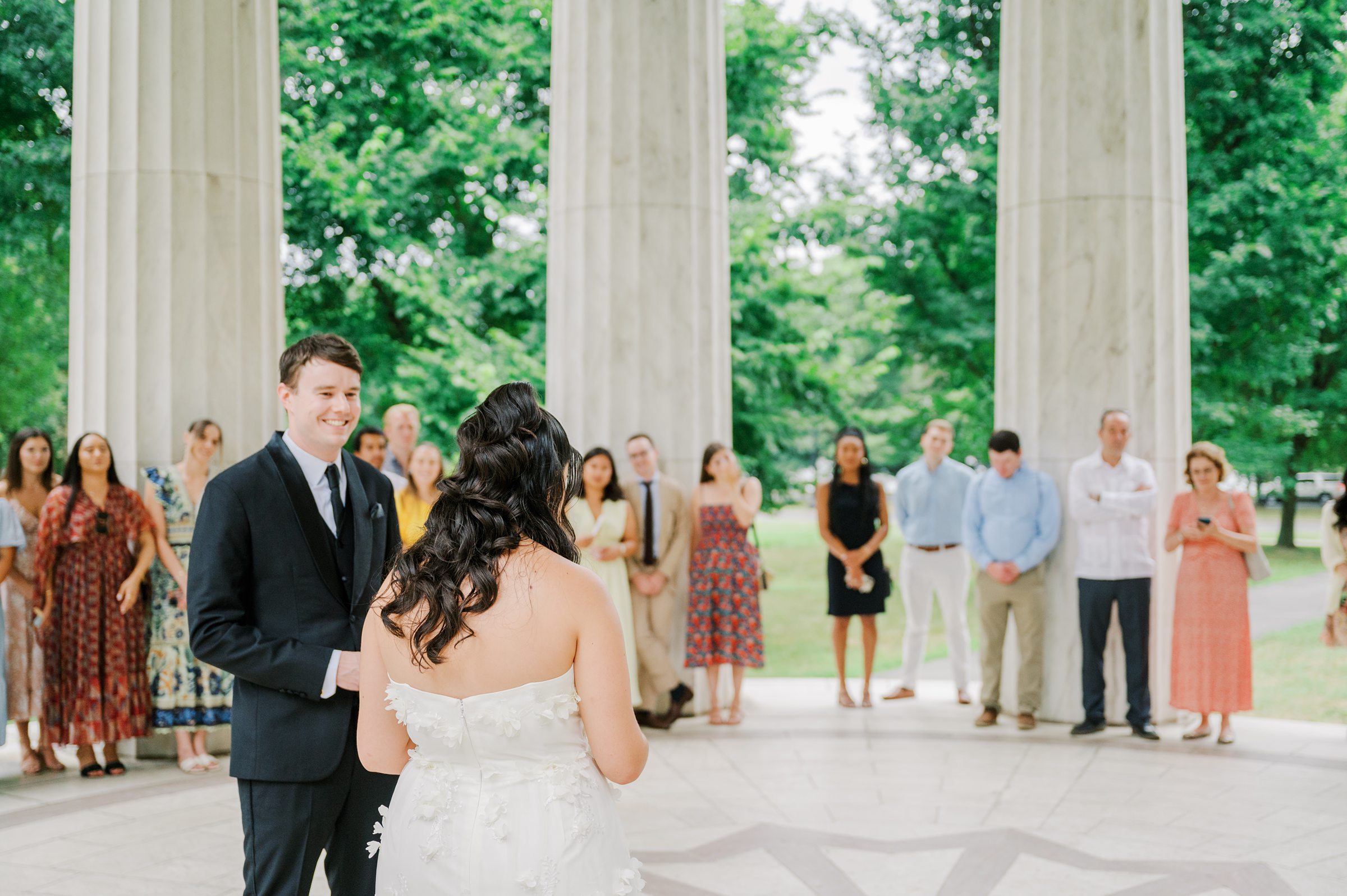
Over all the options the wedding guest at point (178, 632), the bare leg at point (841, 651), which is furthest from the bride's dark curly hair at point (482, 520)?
the bare leg at point (841, 651)

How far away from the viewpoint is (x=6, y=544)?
682 cm

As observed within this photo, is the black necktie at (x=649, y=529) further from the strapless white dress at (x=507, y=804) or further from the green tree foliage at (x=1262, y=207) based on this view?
the green tree foliage at (x=1262, y=207)

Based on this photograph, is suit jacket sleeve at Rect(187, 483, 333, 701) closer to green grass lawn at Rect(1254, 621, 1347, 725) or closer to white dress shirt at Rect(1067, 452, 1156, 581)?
white dress shirt at Rect(1067, 452, 1156, 581)

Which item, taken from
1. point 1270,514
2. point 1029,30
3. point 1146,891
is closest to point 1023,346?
point 1029,30

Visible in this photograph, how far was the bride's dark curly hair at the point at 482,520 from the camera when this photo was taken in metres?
2.41

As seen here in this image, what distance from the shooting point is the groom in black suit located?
3045 mm

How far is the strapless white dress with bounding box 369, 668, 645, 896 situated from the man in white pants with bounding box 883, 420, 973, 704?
6.88 m

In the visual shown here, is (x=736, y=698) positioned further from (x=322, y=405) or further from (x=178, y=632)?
(x=322, y=405)

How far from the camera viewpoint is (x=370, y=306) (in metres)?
16.3

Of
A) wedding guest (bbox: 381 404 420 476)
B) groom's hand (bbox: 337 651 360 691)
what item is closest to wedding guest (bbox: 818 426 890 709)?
wedding guest (bbox: 381 404 420 476)

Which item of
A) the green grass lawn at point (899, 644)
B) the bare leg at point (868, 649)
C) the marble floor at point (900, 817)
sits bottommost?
the green grass lawn at point (899, 644)

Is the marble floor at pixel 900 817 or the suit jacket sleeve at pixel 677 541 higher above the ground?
the suit jacket sleeve at pixel 677 541

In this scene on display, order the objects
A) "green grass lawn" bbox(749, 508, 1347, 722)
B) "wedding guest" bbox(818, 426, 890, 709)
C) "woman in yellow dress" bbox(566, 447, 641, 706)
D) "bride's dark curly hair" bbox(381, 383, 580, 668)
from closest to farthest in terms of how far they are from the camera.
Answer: "bride's dark curly hair" bbox(381, 383, 580, 668)
"woman in yellow dress" bbox(566, 447, 641, 706)
"wedding guest" bbox(818, 426, 890, 709)
"green grass lawn" bbox(749, 508, 1347, 722)

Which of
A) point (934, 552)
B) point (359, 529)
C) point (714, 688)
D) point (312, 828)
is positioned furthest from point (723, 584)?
point (312, 828)
